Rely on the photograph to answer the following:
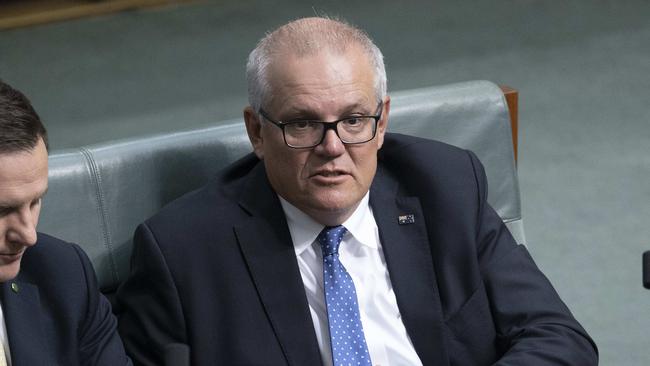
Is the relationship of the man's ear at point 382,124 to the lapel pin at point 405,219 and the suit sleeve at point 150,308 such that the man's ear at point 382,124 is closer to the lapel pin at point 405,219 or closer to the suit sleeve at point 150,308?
the lapel pin at point 405,219

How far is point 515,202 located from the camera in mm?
2570

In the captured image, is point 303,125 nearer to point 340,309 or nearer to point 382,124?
point 382,124

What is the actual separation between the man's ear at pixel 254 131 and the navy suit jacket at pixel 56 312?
40cm

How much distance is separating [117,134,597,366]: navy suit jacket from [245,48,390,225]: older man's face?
4.1 inches

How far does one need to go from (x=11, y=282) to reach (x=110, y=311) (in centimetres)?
22

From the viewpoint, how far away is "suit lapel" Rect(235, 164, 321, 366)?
6.98 ft

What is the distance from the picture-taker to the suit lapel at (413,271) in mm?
2191

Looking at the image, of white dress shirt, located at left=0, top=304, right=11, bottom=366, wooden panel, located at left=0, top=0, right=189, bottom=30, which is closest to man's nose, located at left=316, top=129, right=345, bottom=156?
white dress shirt, located at left=0, top=304, right=11, bottom=366

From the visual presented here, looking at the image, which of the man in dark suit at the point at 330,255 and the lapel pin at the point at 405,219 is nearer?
the man in dark suit at the point at 330,255

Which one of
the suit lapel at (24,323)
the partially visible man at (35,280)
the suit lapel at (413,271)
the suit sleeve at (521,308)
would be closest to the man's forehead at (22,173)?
Result: the partially visible man at (35,280)

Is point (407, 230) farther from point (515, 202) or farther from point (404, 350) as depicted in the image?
point (515, 202)

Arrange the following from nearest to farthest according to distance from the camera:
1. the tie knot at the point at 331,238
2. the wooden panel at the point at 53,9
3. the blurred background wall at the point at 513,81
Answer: the tie knot at the point at 331,238
the blurred background wall at the point at 513,81
the wooden panel at the point at 53,9

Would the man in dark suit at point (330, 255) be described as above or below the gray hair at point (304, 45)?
below

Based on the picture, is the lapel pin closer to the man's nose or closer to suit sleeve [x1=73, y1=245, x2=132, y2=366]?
the man's nose
